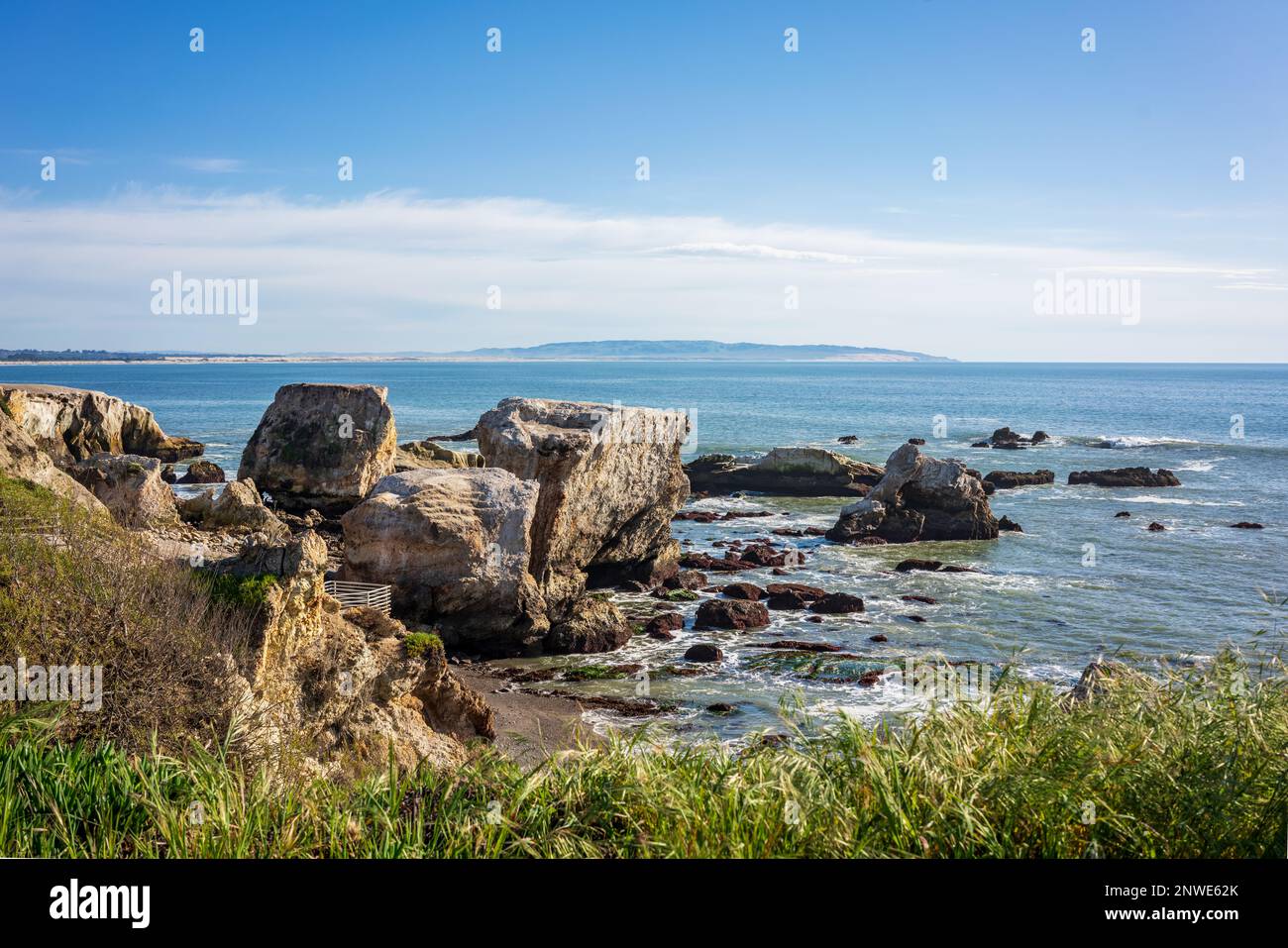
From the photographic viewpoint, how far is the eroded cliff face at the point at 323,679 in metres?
12.1

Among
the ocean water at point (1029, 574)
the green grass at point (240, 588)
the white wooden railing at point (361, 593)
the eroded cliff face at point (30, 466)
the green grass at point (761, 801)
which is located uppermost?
the eroded cliff face at point (30, 466)

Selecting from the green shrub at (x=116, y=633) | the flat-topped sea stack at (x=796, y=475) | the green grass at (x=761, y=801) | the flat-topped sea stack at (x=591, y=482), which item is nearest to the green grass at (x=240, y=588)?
the green shrub at (x=116, y=633)

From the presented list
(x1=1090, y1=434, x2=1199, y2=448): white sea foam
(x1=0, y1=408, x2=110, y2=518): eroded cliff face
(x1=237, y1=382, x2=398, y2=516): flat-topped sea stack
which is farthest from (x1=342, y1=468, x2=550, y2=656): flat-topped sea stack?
(x1=1090, y1=434, x2=1199, y2=448): white sea foam

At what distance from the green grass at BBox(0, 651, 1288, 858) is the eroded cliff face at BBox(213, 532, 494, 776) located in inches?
157

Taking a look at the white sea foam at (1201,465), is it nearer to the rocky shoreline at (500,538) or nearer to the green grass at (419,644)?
the rocky shoreline at (500,538)

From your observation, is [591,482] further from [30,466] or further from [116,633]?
[116,633]

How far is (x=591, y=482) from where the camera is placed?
27953 mm

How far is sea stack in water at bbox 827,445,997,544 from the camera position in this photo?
39562 millimetres

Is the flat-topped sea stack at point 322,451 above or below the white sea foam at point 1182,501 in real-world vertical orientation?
above

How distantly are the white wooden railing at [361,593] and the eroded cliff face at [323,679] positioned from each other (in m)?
4.73

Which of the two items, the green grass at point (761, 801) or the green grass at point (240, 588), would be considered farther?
the green grass at point (240, 588)

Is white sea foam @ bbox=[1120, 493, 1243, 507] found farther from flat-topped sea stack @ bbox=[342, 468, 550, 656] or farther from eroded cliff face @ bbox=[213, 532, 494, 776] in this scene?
eroded cliff face @ bbox=[213, 532, 494, 776]
